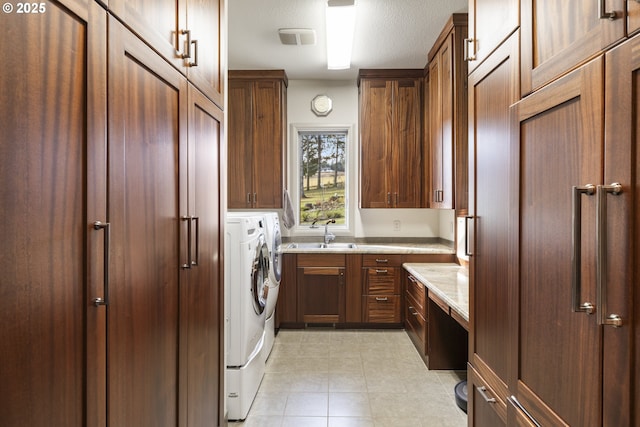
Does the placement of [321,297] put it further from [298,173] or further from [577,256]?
[577,256]

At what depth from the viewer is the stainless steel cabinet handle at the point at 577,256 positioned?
0.83 m

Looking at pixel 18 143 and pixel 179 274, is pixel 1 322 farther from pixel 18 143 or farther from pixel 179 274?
pixel 179 274

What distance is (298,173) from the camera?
4.59 metres

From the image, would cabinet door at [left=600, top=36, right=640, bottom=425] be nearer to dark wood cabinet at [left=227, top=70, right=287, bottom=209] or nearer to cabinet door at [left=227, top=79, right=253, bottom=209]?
dark wood cabinet at [left=227, top=70, right=287, bottom=209]

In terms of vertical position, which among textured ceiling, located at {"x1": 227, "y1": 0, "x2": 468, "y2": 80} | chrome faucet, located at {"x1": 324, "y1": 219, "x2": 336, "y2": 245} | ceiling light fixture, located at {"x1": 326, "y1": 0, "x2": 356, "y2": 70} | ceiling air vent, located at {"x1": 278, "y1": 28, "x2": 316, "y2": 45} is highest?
textured ceiling, located at {"x1": 227, "y1": 0, "x2": 468, "y2": 80}

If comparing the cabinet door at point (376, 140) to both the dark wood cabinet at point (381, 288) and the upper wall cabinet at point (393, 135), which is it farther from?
the dark wood cabinet at point (381, 288)

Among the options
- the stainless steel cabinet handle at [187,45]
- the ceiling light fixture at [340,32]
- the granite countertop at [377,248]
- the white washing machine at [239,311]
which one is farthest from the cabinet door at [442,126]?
the stainless steel cabinet handle at [187,45]

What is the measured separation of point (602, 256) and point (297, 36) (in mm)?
3039

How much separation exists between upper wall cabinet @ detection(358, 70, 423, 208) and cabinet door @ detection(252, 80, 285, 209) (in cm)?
92

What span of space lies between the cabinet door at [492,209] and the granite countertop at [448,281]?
58 cm

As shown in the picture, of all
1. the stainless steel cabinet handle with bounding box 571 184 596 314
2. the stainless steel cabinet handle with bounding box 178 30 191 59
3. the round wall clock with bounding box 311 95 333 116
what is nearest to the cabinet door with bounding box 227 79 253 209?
the round wall clock with bounding box 311 95 333 116

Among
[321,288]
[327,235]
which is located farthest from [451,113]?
[321,288]

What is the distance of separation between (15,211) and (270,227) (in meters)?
2.47

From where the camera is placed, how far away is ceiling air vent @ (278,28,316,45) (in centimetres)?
316
